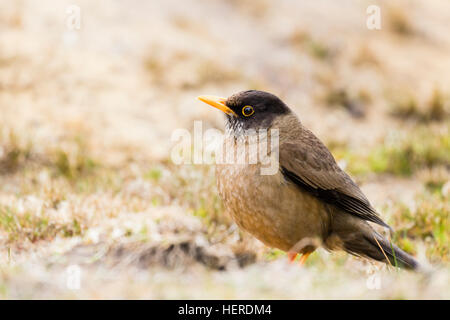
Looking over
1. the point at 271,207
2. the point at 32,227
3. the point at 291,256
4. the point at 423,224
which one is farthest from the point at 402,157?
the point at 32,227

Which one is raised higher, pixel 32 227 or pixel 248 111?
pixel 248 111

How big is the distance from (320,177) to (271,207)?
1.68 ft

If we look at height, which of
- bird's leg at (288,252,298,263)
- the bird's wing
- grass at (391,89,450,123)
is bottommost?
bird's leg at (288,252,298,263)

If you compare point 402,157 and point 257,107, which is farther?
point 402,157

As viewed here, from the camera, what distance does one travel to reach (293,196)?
4.18 m

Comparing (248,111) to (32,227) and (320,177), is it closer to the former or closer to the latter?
(320,177)

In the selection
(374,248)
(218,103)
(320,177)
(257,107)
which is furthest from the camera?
(218,103)

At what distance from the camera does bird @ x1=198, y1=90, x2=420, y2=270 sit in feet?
13.5

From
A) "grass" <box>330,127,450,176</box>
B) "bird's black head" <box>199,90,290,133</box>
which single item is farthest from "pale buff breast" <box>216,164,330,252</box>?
"grass" <box>330,127,450,176</box>

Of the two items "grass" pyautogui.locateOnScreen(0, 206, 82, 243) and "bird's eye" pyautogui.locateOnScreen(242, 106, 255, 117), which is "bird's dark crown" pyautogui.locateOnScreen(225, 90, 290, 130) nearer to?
"bird's eye" pyautogui.locateOnScreen(242, 106, 255, 117)

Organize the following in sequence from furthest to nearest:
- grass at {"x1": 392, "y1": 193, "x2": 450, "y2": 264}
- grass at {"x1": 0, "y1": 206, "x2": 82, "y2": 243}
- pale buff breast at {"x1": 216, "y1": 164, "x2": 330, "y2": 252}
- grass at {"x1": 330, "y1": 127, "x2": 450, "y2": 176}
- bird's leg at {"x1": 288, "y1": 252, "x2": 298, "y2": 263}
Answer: grass at {"x1": 330, "y1": 127, "x2": 450, "y2": 176}
grass at {"x1": 392, "y1": 193, "x2": 450, "y2": 264}
grass at {"x1": 0, "y1": 206, "x2": 82, "y2": 243}
bird's leg at {"x1": 288, "y1": 252, "x2": 298, "y2": 263}
pale buff breast at {"x1": 216, "y1": 164, "x2": 330, "y2": 252}

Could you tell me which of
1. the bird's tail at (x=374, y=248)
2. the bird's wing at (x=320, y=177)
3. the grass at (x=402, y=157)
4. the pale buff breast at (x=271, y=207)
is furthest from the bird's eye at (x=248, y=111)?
the grass at (x=402, y=157)
